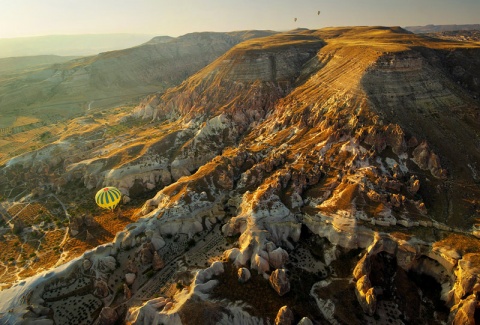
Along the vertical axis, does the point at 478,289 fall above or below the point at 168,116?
below

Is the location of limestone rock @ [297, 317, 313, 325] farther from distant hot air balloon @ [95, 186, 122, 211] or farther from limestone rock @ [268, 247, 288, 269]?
distant hot air balloon @ [95, 186, 122, 211]

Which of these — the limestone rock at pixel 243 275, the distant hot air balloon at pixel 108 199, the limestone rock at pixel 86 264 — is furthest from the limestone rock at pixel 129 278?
the distant hot air balloon at pixel 108 199

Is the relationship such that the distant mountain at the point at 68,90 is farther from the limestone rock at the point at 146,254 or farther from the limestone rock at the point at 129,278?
the limestone rock at the point at 129,278

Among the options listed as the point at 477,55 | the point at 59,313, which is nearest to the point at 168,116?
the point at 59,313

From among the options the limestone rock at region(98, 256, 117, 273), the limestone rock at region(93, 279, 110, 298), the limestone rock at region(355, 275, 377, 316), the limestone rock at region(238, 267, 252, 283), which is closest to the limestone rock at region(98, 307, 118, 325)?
the limestone rock at region(93, 279, 110, 298)

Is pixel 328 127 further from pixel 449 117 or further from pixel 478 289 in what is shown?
pixel 478 289

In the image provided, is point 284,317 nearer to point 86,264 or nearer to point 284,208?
point 284,208
